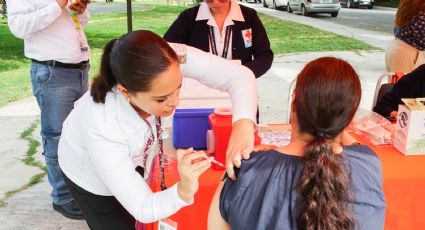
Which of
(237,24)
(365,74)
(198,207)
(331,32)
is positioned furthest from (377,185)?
(331,32)

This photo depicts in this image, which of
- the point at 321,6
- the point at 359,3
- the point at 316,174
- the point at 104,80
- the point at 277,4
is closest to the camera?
the point at 316,174

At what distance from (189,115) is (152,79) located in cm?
52

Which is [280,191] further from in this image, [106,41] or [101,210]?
[106,41]

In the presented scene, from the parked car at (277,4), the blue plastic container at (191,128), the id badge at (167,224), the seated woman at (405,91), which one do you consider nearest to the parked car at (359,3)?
the parked car at (277,4)

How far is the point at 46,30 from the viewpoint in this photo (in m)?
2.38

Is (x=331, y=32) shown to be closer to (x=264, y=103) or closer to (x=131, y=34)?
(x=264, y=103)

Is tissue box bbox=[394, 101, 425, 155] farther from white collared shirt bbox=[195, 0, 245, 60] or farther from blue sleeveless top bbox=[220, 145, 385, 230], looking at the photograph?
white collared shirt bbox=[195, 0, 245, 60]

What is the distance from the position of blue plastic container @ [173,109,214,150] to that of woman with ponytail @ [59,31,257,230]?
6.6 inches

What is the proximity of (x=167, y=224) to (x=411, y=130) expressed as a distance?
1.04m

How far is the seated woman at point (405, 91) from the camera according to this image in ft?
7.83

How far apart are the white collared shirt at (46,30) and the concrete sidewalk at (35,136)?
3.42ft

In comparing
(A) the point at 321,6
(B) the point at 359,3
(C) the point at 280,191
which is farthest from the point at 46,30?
(B) the point at 359,3

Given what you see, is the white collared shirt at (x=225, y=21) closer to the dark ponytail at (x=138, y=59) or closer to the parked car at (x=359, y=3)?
the dark ponytail at (x=138, y=59)

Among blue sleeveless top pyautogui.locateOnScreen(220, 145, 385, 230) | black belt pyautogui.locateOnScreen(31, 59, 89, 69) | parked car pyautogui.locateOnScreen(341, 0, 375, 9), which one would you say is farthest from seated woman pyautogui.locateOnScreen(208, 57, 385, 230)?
parked car pyautogui.locateOnScreen(341, 0, 375, 9)
